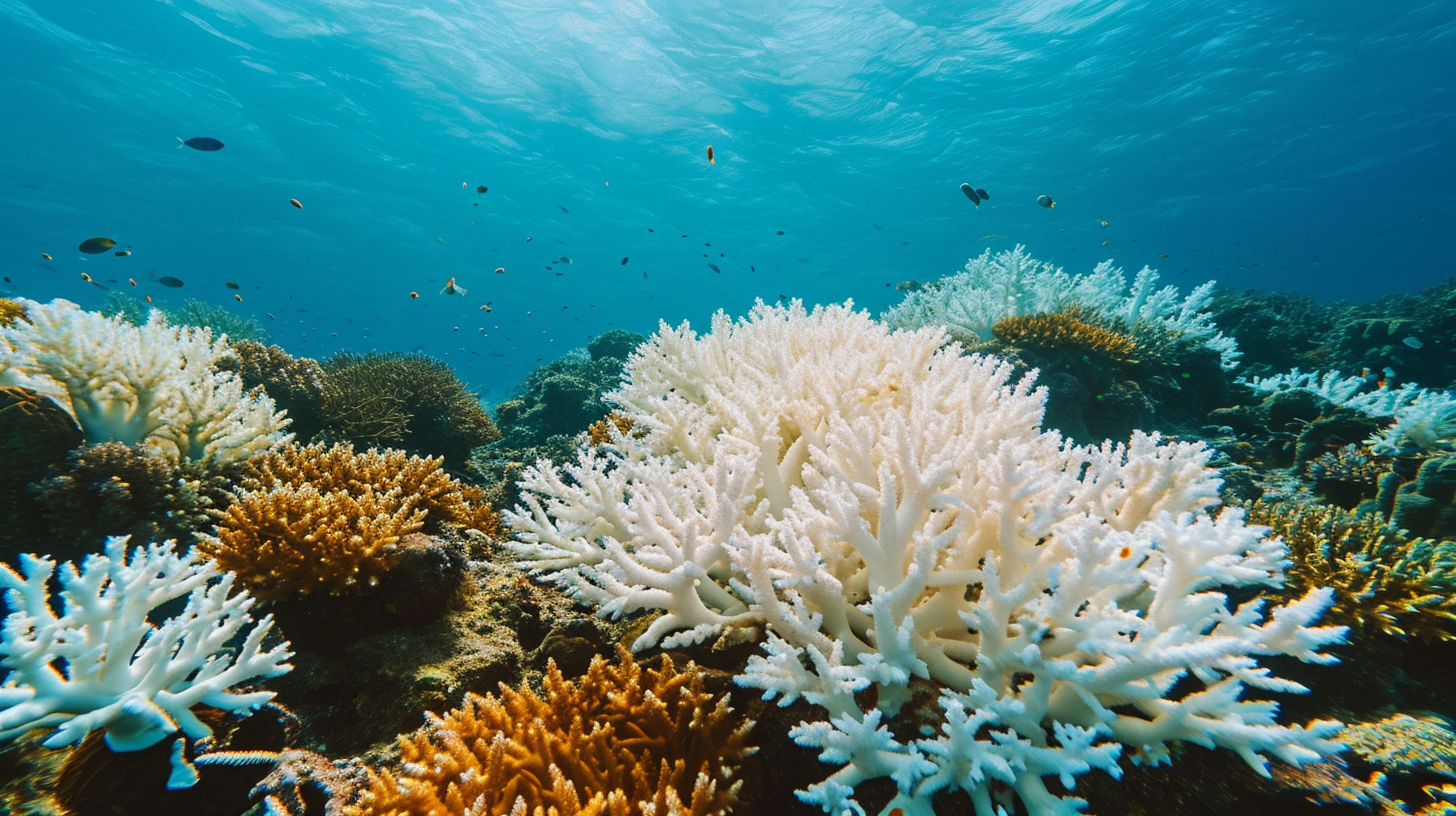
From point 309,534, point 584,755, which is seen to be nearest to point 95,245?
point 309,534

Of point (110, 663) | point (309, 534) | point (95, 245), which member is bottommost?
point (110, 663)

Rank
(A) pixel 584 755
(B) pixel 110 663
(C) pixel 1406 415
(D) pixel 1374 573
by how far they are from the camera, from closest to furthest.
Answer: (B) pixel 110 663, (A) pixel 584 755, (D) pixel 1374 573, (C) pixel 1406 415

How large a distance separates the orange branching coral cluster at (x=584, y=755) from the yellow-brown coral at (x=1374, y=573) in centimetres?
310

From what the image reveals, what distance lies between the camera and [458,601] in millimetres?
2996

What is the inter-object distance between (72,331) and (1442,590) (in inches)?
349

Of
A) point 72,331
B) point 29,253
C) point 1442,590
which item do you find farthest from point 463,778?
point 29,253

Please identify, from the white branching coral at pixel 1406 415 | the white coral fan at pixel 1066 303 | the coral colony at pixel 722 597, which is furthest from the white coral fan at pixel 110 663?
the white branching coral at pixel 1406 415

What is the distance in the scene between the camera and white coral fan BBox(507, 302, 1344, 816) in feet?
4.61

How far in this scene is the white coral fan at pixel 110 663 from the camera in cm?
146

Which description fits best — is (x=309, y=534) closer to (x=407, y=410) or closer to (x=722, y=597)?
(x=722, y=597)

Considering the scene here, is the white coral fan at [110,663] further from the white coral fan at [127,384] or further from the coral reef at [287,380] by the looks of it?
the coral reef at [287,380]

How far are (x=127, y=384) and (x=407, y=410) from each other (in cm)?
350

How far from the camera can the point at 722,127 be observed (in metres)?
33.1

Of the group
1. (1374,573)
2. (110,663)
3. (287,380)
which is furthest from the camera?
(287,380)
